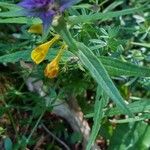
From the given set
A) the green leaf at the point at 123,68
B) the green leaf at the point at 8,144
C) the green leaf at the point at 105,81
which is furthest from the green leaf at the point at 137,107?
the green leaf at the point at 8,144

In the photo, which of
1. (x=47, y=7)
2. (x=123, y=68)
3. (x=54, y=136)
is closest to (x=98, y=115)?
(x=123, y=68)

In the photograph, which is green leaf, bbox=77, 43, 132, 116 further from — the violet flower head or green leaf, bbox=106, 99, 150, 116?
green leaf, bbox=106, 99, 150, 116

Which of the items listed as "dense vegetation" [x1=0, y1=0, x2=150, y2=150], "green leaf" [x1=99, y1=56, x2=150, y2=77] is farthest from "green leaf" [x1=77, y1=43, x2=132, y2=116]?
"dense vegetation" [x1=0, y1=0, x2=150, y2=150]

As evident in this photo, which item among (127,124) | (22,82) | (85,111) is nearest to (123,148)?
(127,124)

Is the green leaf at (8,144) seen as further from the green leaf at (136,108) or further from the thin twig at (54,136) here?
the green leaf at (136,108)

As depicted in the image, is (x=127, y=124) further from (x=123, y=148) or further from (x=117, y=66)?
(x=117, y=66)

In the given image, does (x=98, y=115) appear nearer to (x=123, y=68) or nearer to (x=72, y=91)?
(x=123, y=68)
